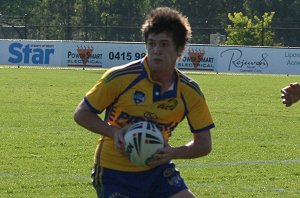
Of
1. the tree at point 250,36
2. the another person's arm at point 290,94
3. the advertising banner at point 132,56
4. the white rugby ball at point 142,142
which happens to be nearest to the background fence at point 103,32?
the tree at point 250,36

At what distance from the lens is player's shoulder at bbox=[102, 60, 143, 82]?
6754mm

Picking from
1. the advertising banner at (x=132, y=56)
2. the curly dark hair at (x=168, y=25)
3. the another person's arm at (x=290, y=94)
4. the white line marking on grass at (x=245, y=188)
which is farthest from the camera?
the advertising banner at (x=132, y=56)

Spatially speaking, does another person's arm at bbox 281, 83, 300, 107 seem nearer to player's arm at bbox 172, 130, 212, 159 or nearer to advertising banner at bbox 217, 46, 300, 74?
player's arm at bbox 172, 130, 212, 159

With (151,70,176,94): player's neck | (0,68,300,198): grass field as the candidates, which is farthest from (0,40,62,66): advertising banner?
(151,70,176,94): player's neck

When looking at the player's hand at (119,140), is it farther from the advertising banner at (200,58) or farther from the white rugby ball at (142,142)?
the advertising banner at (200,58)

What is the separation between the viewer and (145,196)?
688cm

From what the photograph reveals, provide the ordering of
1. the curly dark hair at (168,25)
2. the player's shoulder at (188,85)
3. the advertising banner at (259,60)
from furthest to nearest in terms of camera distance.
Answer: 1. the advertising banner at (259,60)
2. the player's shoulder at (188,85)
3. the curly dark hair at (168,25)

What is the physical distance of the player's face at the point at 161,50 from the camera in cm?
667

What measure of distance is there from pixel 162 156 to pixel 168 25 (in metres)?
0.90

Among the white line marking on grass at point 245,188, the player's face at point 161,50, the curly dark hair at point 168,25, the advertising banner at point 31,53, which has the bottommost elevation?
the advertising banner at point 31,53

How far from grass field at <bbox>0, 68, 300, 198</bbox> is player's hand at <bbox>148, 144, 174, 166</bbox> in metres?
4.35

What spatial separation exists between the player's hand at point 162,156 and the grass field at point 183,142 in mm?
4350

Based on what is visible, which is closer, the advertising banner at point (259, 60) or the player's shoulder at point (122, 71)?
the player's shoulder at point (122, 71)

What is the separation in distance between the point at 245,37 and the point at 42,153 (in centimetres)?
5301
